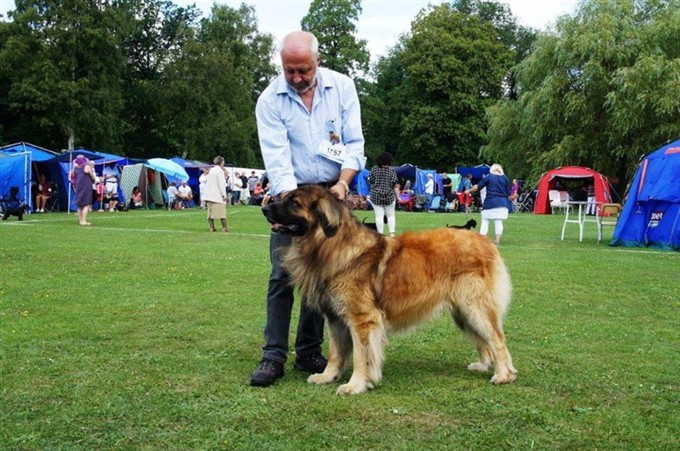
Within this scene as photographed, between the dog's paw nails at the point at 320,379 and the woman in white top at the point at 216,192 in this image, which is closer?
the dog's paw nails at the point at 320,379

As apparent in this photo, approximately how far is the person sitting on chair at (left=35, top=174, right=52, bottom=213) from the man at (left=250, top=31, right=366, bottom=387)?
2586 centimetres

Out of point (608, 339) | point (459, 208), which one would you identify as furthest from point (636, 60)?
point (608, 339)

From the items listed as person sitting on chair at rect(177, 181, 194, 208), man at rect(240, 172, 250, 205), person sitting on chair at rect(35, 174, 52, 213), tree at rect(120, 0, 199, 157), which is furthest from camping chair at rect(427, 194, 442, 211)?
tree at rect(120, 0, 199, 157)

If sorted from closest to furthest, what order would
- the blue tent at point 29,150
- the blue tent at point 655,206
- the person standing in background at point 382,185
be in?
the person standing in background at point 382,185
the blue tent at point 655,206
the blue tent at point 29,150

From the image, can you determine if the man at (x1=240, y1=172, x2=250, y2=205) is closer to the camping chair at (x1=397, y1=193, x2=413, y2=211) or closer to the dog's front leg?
the camping chair at (x1=397, y1=193, x2=413, y2=211)

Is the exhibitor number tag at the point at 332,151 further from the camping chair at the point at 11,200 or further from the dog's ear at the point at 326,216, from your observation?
the camping chair at the point at 11,200

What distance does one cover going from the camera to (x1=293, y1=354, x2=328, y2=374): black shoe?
488 cm

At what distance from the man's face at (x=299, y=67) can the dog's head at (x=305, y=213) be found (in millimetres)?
813

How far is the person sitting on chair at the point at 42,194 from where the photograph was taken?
2805 centimetres

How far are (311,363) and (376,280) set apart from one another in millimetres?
896

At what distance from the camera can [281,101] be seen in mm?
4770

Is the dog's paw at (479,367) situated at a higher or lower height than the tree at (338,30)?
lower

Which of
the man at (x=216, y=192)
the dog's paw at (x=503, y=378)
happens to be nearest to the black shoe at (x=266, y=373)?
the dog's paw at (x=503, y=378)

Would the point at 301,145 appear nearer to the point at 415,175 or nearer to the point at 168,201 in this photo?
the point at 168,201
